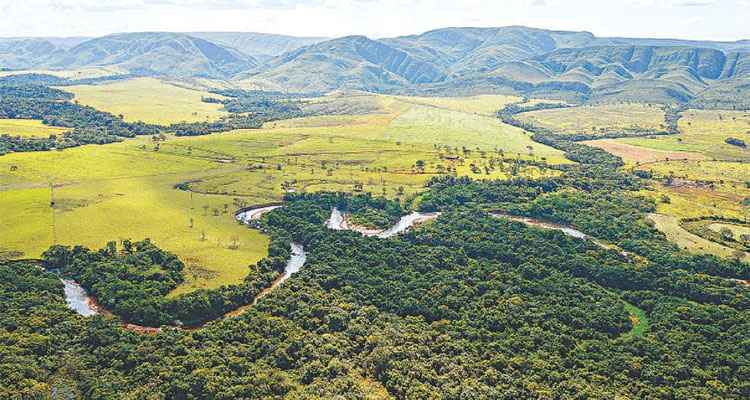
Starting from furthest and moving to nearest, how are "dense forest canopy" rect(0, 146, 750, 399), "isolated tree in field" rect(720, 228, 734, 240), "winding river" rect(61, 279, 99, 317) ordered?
"isolated tree in field" rect(720, 228, 734, 240), "winding river" rect(61, 279, 99, 317), "dense forest canopy" rect(0, 146, 750, 399)

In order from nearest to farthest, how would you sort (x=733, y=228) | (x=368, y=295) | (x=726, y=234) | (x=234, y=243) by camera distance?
1. (x=368, y=295)
2. (x=234, y=243)
3. (x=726, y=234)
4. (x=733, y=228)

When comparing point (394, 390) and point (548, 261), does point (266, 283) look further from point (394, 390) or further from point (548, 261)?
point (548, 261)

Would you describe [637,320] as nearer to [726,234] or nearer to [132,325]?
[726,234]

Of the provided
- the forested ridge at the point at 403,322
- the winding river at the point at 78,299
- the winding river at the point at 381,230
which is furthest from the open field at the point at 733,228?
the winding river at the point at 78,299

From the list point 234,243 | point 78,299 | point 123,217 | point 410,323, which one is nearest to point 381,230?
point 234,243

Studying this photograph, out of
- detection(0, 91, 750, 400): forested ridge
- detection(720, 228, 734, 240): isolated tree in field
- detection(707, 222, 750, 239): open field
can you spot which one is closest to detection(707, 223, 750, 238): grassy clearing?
detection(707, 222, 750, 239): open field

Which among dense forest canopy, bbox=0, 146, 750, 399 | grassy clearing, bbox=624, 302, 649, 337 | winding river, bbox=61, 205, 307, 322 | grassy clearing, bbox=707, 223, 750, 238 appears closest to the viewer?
dense forest canopy, bbox=0, 146, 750, 399

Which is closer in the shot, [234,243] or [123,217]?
[234,243]

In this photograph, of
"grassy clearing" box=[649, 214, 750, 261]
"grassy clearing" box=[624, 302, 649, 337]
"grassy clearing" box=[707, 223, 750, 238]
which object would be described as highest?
"grassy clearing" box=[707, 223, 750, 238]

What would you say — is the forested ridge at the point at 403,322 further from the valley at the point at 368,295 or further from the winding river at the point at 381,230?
the winding river at the point at 381,230

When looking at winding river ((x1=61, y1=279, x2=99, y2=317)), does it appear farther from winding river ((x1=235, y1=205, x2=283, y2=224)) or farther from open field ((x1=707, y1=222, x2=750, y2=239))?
open field ((x1=707, y1=222, x2=750, y2=239))
